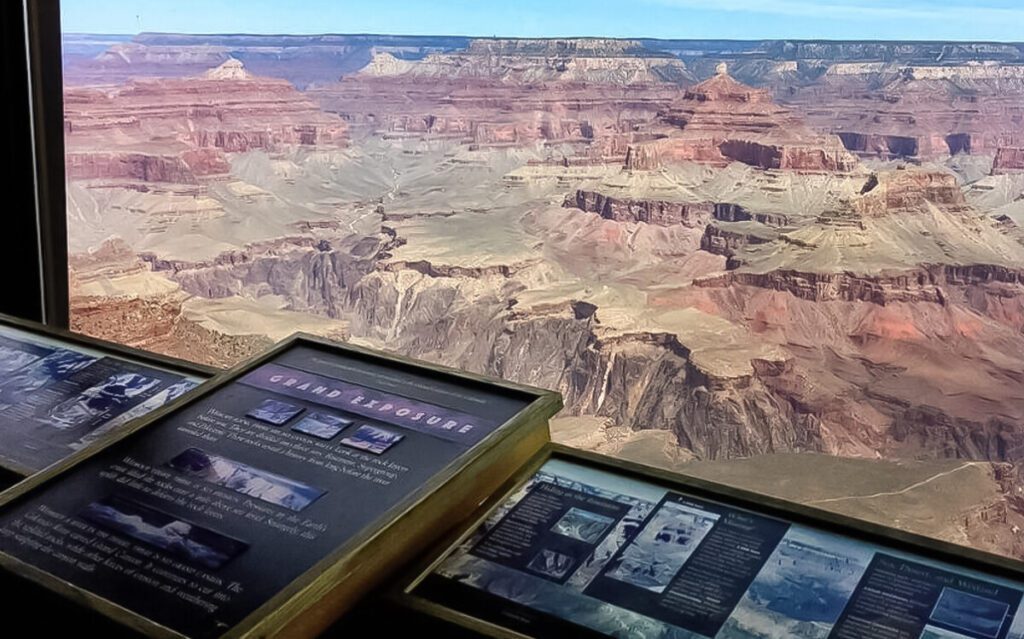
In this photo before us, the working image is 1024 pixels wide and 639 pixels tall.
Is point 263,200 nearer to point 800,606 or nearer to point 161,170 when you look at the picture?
point 161,170

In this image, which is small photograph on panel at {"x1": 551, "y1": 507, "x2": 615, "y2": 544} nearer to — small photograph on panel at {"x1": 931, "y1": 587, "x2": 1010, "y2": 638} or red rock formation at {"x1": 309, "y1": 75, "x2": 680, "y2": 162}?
small photograph on panel at {"x1": 931, "y1": 587, "x2": 1010, "y2": 638}

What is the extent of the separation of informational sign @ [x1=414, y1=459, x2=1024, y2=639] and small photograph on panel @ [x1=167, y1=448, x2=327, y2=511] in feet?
0.41

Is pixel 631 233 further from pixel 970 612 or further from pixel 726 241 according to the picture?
pixel 970 612

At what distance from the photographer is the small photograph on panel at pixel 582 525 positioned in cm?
76

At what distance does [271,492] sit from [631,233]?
1649cm

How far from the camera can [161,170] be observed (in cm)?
1788

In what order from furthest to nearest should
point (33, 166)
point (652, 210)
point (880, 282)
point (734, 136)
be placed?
1. point (652, 210)
2. point (734, 136)
3. point (880, 282)
4. point (33, 166)

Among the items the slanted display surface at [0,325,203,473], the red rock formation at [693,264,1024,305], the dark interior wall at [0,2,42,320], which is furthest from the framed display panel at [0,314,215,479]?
the red rock formation at [693,264,1024,305]

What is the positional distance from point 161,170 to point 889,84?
13.0 m

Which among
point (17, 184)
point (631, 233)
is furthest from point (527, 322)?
point (17, 184)

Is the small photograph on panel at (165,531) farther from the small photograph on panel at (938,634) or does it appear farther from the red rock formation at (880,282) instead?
the red rock formation at (880,282)

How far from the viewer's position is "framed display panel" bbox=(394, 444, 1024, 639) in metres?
0.65

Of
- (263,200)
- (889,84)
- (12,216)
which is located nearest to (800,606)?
(12,216)

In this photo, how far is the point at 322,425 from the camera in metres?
0.86
